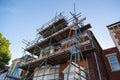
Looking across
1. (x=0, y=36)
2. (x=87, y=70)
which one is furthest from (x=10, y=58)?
(x=87, y=70)

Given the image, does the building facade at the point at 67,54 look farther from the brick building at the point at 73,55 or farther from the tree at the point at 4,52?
the tree at the point at 4,52

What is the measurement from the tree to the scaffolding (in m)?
5.26

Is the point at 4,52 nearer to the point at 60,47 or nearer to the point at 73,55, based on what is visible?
the point at 60,47

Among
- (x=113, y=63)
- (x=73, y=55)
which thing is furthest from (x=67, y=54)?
(x=113, y=63)

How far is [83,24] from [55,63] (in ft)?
20.1

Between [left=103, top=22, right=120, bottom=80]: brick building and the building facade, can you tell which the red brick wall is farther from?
the building facade

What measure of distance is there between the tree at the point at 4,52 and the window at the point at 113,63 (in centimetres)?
1665

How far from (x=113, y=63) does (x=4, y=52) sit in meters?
17.2

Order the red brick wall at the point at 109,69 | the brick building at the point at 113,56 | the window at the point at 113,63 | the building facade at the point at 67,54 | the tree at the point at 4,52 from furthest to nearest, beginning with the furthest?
the tree at the point at 4,52 < the window at the point at 113,63 < the brick building at the point at 113,56 < the red brick wall at the point at 109,69 < the building facade at the point at 67,54

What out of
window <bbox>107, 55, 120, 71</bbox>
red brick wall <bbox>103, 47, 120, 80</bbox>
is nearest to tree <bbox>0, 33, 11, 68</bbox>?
red brick wall <bbox>103, 47, 120, 80</bbox>

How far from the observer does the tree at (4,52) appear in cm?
1769

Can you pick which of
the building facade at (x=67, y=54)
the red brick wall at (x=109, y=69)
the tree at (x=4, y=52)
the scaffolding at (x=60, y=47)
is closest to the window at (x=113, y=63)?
the red brick wall at (x=109, y=69)

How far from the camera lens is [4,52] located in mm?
17922

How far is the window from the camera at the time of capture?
11.5 metres
